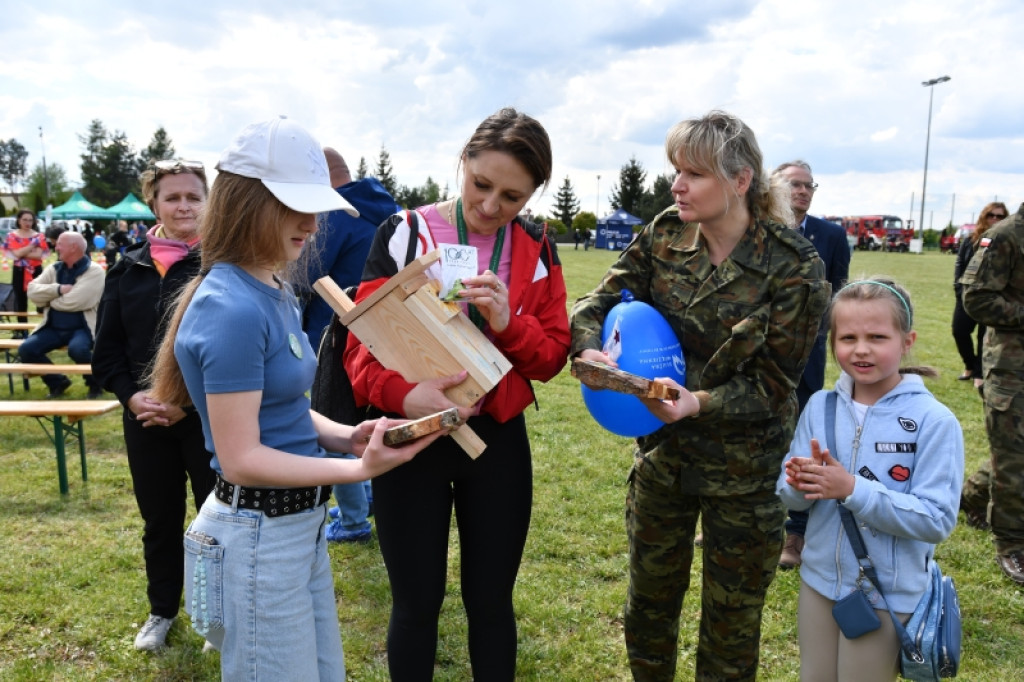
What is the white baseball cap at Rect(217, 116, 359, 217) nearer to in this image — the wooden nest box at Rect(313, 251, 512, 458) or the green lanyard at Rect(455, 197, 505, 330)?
the wooden nest box at Rect(313, 251, 512, 458)

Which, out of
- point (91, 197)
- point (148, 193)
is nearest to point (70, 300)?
point (148, 193)

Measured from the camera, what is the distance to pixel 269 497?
6.22ft

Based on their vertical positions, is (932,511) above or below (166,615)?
above

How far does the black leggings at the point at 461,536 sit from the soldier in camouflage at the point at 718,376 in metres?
0.48

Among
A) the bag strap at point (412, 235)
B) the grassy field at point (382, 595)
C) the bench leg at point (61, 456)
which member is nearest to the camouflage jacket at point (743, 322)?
the bag strap at point (412, 235)

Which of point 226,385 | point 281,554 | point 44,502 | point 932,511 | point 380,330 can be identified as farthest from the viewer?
point 44,502

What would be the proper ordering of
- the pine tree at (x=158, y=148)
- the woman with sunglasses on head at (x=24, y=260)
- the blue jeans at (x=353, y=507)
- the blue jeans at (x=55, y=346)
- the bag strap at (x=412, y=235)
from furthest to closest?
the pine tree at (x=158, y=148)
the woman with sunglasses on head at (x=24, y=260)
the blue jeans at (x=55, y=346)
the blue jeans at (x=353, y=507)
the bag strap at (x=412, y=235)

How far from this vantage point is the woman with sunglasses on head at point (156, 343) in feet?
10.3

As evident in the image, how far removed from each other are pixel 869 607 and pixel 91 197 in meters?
77.3

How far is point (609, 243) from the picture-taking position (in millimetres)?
52844

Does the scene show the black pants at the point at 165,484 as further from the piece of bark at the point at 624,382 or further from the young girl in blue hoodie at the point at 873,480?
the young girl in blue hoodie at the point at 873,480

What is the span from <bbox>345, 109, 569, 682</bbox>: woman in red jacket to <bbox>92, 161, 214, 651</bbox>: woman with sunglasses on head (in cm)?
122

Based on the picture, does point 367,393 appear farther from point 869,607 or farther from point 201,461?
point 869,607

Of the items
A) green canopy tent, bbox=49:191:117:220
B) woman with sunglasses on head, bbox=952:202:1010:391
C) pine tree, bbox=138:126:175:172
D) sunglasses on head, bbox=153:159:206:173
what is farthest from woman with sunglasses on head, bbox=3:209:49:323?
pine tree, bbox=138:126:175:172
